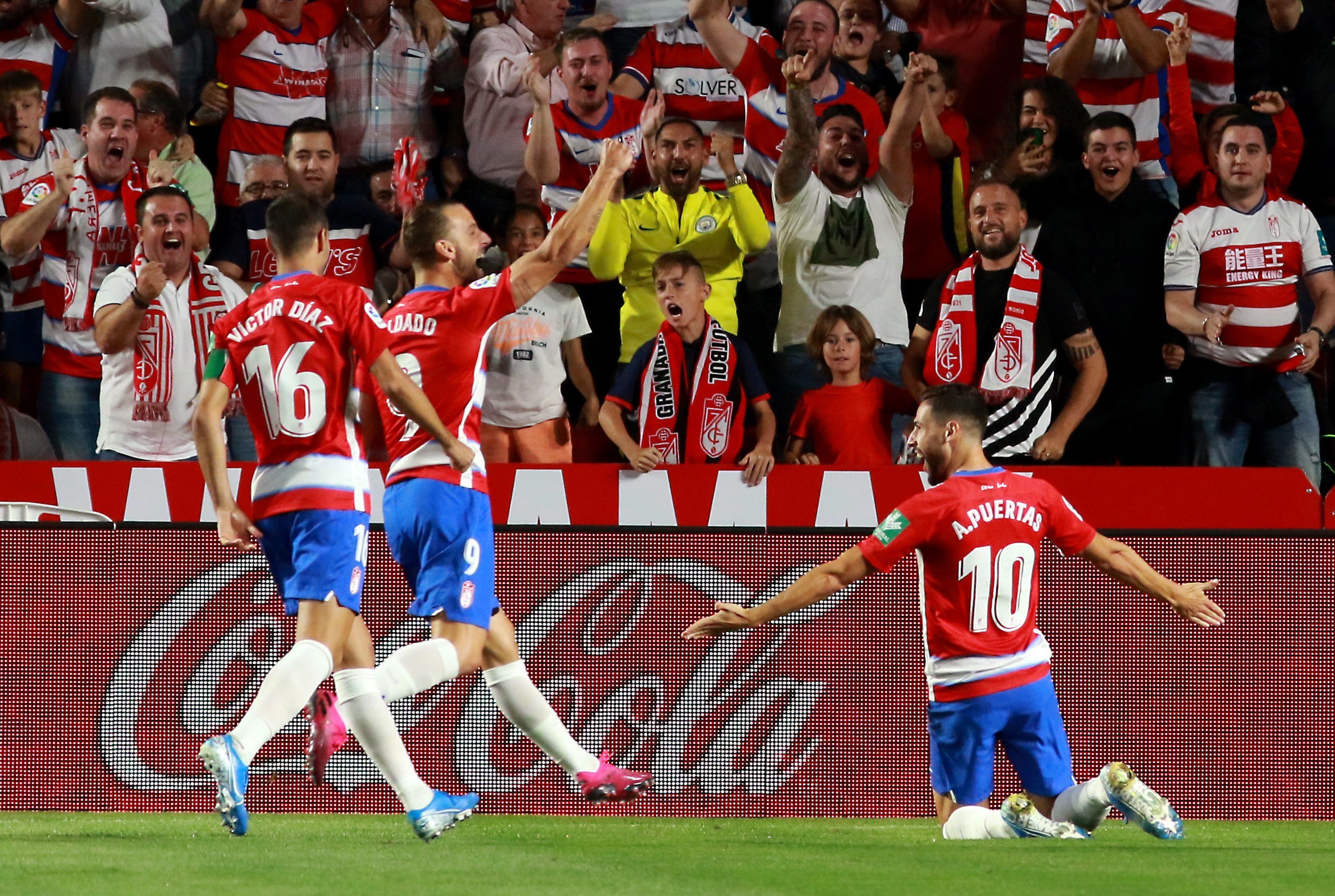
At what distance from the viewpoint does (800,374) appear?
851cm

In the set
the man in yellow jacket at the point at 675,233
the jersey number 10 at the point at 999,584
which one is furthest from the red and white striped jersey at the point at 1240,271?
the jersey number 10 at the point at 999,584

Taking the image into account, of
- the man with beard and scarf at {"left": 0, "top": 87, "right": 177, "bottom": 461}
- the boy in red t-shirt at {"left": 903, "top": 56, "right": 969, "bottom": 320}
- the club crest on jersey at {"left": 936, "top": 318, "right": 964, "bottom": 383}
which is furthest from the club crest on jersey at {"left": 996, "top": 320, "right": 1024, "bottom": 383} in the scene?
the man with beard and scarf at {"left": 0, "top": 87, "right": 177, "bottom": 461}

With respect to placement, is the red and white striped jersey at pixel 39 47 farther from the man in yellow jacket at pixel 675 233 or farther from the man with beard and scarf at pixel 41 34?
the man in yellow jacket at pixel 675 233

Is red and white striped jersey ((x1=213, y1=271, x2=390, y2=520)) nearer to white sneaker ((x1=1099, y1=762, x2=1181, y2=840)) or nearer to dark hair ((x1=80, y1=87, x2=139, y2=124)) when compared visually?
white sneaker ((x1=1099, y1=762, x2=1181, y2=840))

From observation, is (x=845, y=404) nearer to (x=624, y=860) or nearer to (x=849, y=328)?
(x=849, y=328)

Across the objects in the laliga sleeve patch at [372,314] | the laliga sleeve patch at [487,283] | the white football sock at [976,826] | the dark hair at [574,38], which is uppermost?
the dark hair at [574,38]

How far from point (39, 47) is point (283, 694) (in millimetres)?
5794

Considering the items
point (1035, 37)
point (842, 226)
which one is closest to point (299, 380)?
point (842, 226)

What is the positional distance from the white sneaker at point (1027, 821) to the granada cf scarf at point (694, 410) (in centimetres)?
317

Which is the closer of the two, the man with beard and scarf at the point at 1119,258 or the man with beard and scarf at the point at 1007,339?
the man with beard and scarf at the point at 1007,339

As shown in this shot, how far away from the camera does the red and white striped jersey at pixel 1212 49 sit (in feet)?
31.4

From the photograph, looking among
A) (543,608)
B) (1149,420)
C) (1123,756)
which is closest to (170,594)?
(543,608)

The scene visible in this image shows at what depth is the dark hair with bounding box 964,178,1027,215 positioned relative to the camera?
27.1ft

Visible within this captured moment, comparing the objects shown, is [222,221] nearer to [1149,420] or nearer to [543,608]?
[543,608]
